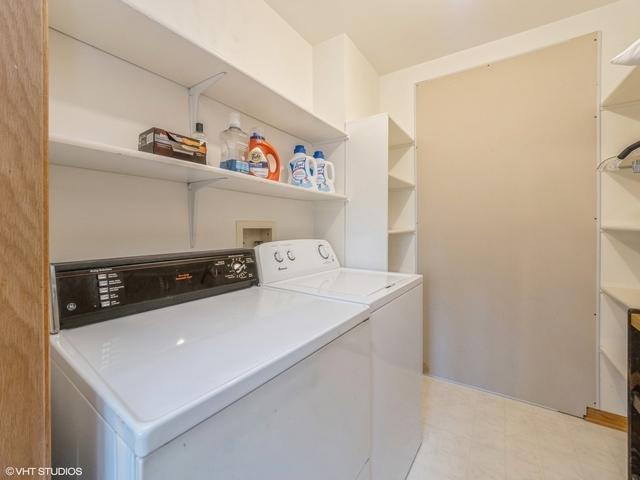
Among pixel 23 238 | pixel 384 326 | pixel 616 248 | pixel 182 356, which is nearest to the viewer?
pixel 23 238

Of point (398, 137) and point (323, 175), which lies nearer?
point (323, 175)

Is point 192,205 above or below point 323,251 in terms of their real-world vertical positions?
above

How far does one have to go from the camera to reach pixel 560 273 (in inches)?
71.6

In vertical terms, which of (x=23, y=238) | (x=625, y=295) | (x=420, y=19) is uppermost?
(x=420, y=19)

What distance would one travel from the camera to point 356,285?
1273 millimetres

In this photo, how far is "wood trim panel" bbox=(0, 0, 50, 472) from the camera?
35 cm

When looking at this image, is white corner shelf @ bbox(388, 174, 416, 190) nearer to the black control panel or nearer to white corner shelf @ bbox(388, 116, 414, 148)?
white corner shelf @ bbox(388, 116, 414, 148)

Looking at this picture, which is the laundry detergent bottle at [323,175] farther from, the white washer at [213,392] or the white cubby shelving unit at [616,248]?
the white cubby shelving unit at [616,248]

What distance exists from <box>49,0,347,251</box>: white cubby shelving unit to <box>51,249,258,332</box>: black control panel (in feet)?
0.69

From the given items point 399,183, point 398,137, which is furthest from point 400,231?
point 398,137

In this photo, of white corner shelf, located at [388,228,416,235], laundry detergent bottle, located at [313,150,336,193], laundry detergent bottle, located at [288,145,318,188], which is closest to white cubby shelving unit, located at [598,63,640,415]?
white corner shelf, located at [388,228,416,235]

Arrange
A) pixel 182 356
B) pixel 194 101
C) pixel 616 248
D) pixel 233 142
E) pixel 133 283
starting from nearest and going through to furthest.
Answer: pixel 182 356 < pixel 133 283 < pixel 194 101 < pixel 233 142 < pixel 616 248

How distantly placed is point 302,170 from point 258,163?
38 centimetres

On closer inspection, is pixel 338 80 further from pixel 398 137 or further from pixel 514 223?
pixel 514 223
